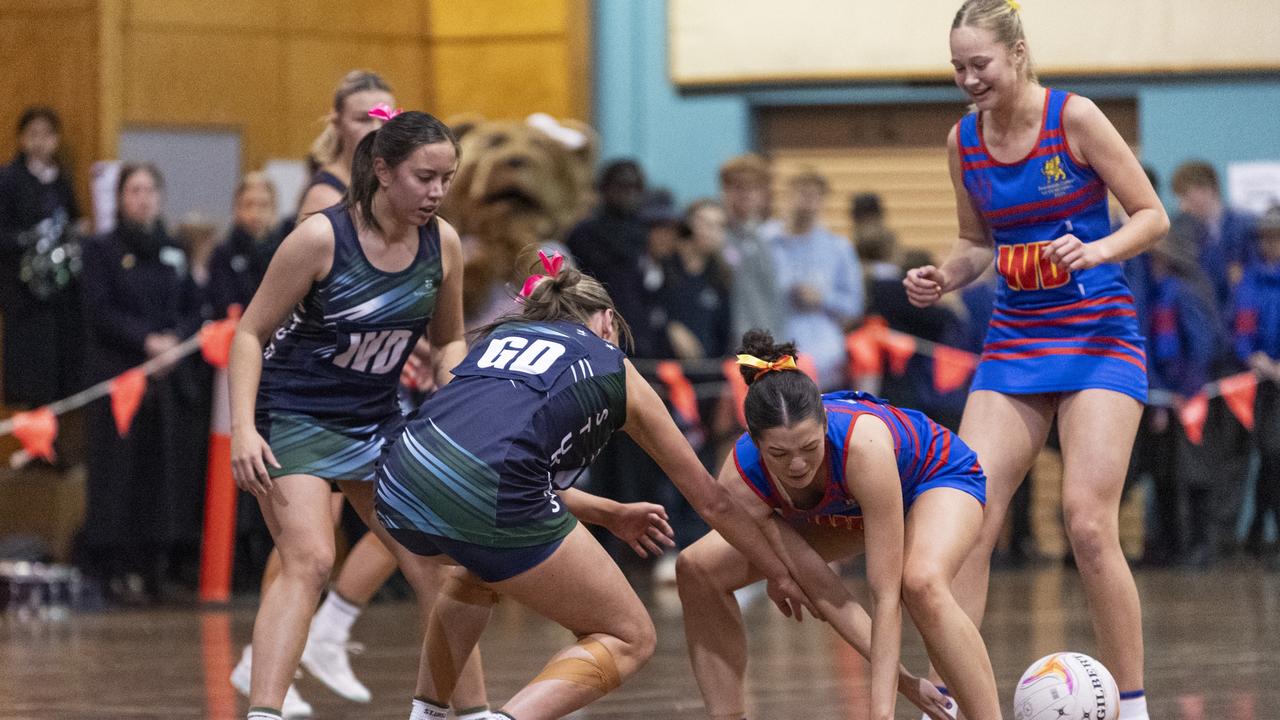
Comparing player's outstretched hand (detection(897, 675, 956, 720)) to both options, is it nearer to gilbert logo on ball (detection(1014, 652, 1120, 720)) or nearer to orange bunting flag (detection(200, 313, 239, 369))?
gilbert logo on ball (detection(1014, 652, 1120, 720))

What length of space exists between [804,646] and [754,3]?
24.0 ft

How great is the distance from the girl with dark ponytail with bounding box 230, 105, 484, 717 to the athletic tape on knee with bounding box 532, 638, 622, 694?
72 cm

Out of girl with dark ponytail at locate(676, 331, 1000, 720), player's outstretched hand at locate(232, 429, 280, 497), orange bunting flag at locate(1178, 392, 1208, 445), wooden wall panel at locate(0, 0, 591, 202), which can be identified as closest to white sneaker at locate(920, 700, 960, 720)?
girl with dark ponytail at locate(676, 331, 1000, 720)

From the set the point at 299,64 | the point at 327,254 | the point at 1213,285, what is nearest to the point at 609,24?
the point at 299,64

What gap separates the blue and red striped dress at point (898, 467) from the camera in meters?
5.09

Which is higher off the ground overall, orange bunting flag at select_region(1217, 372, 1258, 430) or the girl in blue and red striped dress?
the girl in blue and red striped dress

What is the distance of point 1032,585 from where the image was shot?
1078 centimetres

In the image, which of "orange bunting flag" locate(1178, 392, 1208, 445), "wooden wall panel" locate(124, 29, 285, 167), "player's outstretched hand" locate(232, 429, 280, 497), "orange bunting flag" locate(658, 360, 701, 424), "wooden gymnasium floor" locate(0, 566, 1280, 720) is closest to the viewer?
"player's outstretched hand" locate(232, 429, 280, 497)

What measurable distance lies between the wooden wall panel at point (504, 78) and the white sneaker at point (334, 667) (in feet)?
25.7

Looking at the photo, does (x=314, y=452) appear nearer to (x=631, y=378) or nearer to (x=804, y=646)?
(x=631, y=378)

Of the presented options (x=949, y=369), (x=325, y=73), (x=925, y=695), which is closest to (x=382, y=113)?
(x=925, y=695)

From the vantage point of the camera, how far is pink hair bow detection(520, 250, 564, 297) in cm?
519

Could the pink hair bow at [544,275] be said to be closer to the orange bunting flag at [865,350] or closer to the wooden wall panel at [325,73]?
the orange bunting flag at [865,350]

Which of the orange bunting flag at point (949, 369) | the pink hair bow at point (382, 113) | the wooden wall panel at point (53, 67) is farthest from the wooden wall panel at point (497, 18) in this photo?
the pink hair bow at point (382, 113)
